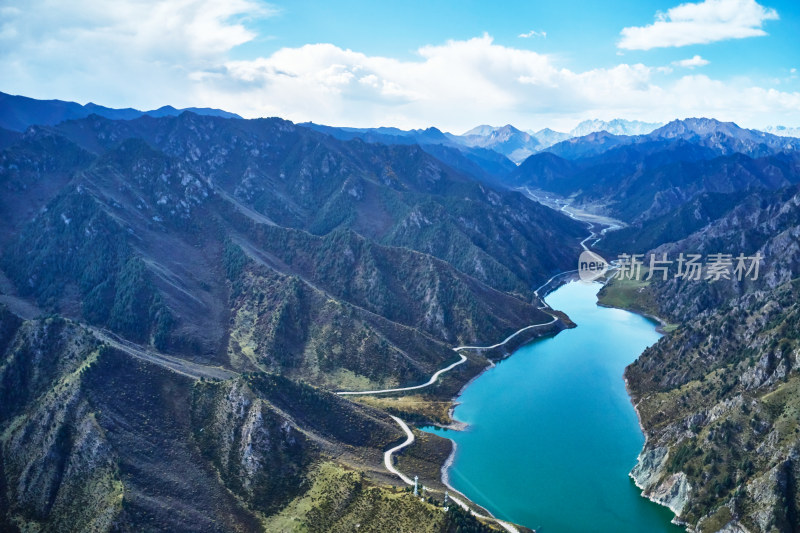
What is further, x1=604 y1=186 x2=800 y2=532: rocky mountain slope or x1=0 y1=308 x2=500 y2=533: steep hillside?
x1=0 y1=308 x2=500 y2=533: steep hillside

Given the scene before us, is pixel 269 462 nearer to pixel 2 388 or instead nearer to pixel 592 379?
pixel 2 388

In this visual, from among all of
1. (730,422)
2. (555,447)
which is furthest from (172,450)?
(730,422)

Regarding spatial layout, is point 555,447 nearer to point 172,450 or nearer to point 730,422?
point 730,422

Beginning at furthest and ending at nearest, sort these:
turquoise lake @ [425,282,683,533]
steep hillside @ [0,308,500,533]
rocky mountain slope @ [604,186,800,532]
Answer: turquoise lake @ [425,282,683,533] → steep hillside @ [0,308,500,533] → rocky mountain slope @ [604,186,800,532]

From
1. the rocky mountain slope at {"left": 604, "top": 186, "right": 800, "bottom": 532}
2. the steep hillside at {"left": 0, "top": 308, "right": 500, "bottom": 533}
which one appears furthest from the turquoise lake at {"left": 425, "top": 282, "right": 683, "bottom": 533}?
the steep hillside at {"left": 0, "top": 308, "right": 500, "bottom": 533}

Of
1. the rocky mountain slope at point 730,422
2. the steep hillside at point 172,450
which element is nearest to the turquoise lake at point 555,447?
the rocky mountain slope at point 730,422

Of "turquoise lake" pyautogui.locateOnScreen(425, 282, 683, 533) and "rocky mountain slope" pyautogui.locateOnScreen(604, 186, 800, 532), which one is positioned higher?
"rocky mountain slope" pyautogui.locateOnScreen(604, 186, 800, 532)

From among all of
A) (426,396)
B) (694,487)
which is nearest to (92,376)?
(426,396)

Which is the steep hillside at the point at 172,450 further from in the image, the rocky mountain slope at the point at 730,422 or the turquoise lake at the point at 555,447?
the rocky mountain slope at the point at 730,422

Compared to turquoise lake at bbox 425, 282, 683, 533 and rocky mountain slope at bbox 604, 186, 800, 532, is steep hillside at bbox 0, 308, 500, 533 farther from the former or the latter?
rocky mountain slope at bbox 604, 186, 800, 532
